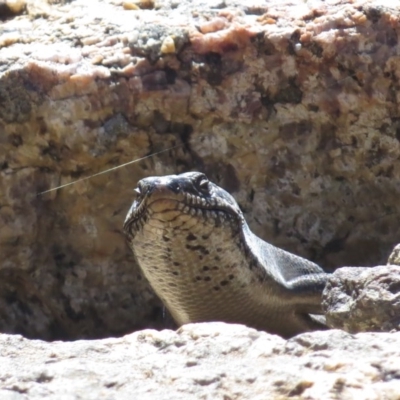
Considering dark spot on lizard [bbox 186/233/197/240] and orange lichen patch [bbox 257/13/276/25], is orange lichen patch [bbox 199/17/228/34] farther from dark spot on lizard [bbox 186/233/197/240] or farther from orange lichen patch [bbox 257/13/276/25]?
dark spot on lizard [bbox 186/233/197/240]

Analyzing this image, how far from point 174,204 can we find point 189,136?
0.97m

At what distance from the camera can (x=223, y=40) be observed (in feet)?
16.1

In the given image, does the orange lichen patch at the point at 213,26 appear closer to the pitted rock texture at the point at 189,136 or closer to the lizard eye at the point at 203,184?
the pitted rock texture at the point at 189,136

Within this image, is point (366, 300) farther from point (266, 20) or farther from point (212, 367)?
point (266, 20)

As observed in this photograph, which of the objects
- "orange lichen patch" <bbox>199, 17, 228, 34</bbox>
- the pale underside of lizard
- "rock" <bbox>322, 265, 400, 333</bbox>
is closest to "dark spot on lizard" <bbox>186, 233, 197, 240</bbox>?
the pale underside of lizard

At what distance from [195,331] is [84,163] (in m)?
2.23

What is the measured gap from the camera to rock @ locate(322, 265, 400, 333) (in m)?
3.04

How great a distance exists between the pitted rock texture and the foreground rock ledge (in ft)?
7.08

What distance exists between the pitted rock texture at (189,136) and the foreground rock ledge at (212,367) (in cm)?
216

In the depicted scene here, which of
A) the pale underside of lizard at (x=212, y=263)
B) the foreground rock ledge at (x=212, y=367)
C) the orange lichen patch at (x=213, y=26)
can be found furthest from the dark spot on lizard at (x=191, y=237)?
the foreground rock ledge at (x=212, y=367)

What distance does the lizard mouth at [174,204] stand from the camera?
156 inches

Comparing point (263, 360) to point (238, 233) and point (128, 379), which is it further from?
point (238, 233)

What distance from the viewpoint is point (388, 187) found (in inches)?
195

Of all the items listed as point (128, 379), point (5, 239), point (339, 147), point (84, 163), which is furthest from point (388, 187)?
point (128, 379)
